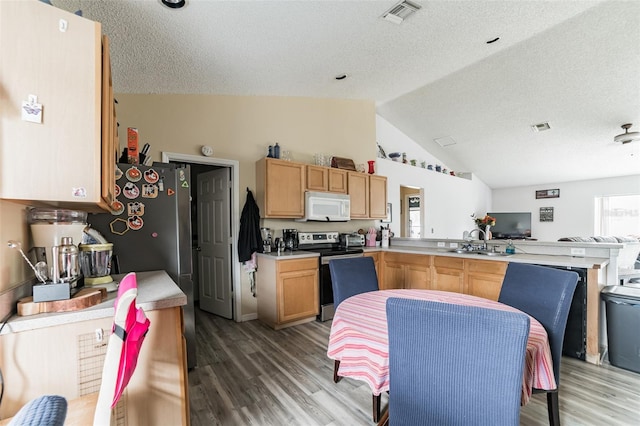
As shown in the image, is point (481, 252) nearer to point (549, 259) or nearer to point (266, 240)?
point (549, 259)

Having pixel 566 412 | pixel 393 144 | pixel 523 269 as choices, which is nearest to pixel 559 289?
pixel 523 269

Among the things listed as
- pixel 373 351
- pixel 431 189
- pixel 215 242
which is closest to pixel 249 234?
pixel 215 242

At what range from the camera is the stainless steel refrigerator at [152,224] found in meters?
2.17

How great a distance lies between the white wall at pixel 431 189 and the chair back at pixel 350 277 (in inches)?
120

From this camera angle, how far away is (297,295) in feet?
11.2

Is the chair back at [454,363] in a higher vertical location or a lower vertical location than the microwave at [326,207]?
lower

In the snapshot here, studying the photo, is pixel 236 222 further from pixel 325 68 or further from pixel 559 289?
pixel 559 289

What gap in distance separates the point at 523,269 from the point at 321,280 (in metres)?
2.21

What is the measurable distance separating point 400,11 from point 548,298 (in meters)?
2.39

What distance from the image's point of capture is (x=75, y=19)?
3.63ft

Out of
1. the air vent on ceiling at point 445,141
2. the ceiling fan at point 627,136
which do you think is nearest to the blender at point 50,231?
the air vent on ceiling at point 445,141

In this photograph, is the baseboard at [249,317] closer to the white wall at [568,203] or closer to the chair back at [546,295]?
the chair back at [546,295]

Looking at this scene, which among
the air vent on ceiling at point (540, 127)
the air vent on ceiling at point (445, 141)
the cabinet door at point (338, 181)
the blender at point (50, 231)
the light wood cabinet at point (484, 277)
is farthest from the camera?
the air vent on ceiling at point (445, 141)

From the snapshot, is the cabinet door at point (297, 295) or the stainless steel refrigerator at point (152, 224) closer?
the stainless steel refrigerator at point (152, 224)
